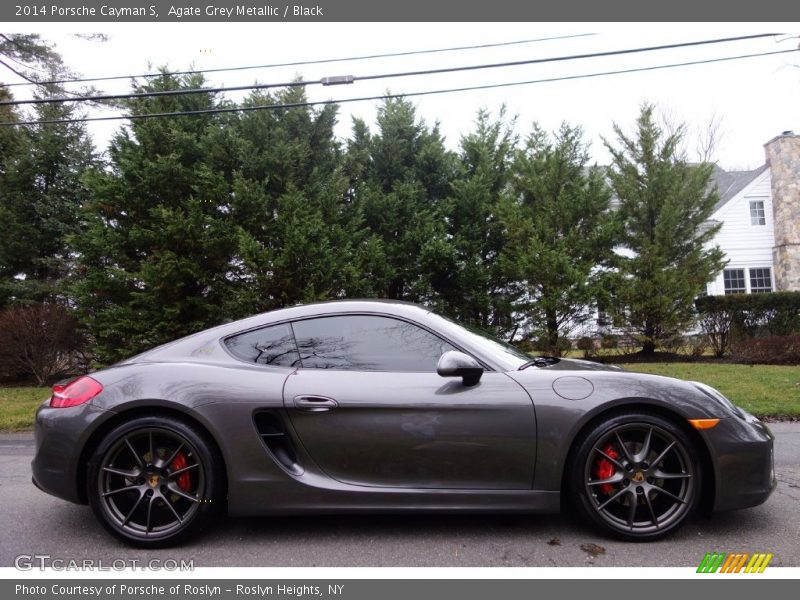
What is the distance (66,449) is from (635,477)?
10.1ft

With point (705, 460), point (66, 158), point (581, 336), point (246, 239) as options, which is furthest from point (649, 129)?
point (66, 158)

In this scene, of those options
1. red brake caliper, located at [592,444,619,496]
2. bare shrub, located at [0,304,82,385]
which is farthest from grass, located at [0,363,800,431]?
red brake caliper, located at [592,444,619,496]

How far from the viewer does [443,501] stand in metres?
2.66

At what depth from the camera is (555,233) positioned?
1057 cm

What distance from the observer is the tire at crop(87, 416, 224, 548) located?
2697 mm

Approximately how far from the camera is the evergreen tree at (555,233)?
33.0 feet

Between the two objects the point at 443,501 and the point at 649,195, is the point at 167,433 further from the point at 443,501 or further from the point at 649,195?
the point at 649,195

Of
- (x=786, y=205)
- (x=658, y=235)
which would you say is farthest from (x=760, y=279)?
(x=658, y=235)

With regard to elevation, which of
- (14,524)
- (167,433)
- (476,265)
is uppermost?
(476,265)

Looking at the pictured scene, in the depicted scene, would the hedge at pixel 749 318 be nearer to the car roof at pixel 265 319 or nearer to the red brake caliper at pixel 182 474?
the car roof at pixel 265 319

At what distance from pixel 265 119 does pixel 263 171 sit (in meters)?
1.03

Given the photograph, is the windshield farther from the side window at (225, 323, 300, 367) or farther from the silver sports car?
the side window at (225, 323, 300, 367)

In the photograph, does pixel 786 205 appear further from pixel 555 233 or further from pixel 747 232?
pixel 555 233

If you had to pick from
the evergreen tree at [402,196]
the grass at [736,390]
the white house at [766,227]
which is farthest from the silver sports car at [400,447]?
the white house at [766,227]
